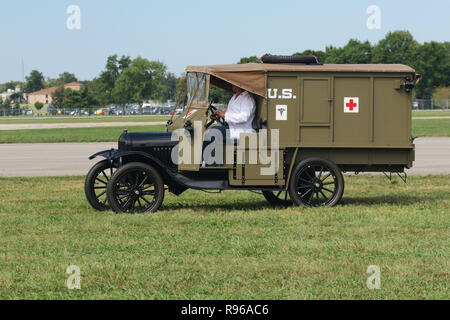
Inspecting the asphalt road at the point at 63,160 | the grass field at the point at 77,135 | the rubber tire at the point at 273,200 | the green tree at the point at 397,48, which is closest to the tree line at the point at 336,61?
the green tree at the point at 397,48

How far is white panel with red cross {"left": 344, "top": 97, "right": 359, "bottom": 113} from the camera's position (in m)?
9.88

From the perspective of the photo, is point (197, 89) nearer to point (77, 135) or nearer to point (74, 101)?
point (77, 135)

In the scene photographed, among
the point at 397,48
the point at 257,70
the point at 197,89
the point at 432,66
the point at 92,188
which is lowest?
the point at 92,188

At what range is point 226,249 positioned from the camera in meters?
7.29

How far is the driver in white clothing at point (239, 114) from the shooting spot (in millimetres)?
9680

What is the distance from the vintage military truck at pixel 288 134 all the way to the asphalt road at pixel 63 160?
5997 millimetres

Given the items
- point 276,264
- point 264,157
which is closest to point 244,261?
point 276,264

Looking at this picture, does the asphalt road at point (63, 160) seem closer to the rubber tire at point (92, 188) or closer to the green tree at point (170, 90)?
the rubber tire at point (92, 188)

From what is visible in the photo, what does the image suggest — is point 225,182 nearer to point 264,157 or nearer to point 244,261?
point 264,157

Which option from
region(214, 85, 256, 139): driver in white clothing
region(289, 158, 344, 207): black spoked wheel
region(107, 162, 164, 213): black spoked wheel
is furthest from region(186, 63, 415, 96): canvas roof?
region(107, 162, 164, 213): black spoked wheel

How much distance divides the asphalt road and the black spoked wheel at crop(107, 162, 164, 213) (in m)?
6.28

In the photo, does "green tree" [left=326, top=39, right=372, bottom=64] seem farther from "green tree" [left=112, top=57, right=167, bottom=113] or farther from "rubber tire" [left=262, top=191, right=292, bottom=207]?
"rubber tire" [left=262, top=191, right=292, bottom=207]

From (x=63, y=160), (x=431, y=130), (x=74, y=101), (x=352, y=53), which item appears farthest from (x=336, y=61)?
(x=63, y=160)

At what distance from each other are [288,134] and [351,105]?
3.22 ft
